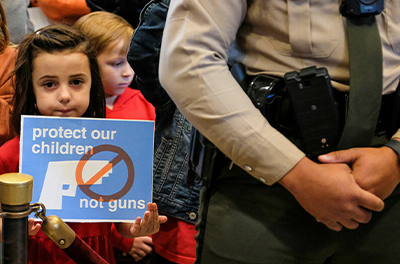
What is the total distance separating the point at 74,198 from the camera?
1286 mm

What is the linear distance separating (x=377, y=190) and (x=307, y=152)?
0.16 metres

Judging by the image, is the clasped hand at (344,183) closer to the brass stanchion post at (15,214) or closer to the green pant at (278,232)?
the green pant at (278,232)

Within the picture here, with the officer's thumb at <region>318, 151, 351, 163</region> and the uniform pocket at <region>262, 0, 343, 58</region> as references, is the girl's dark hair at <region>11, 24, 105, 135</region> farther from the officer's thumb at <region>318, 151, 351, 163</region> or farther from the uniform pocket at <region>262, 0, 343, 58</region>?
the officer's thumb at <region>318, 151, 351, 163</region>

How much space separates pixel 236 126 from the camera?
2.93 feet

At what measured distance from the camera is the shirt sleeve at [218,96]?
0.89m

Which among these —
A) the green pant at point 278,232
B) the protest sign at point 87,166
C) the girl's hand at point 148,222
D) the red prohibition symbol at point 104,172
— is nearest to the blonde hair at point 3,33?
the protest sign at point 87,166

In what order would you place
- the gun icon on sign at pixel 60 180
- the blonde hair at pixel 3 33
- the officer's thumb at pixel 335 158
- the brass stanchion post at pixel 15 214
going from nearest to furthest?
the brass stanchion post at pixel 15 214 < the officer's thumb at pixel 335 158 < the gun icon on sign at pixel 60 180 < the blonde hair at pixel 3 33

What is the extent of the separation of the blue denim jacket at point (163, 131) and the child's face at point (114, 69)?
516 mm

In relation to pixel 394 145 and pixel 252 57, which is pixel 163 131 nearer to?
pixel 252 57

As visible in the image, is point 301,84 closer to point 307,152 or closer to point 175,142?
point 307,152

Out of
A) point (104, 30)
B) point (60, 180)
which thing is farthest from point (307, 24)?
point (104, 30)

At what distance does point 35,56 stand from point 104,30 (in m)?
0.75

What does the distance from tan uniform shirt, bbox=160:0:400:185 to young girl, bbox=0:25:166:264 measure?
55cm

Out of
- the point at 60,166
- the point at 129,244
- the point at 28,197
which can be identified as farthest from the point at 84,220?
the point at 129,244
